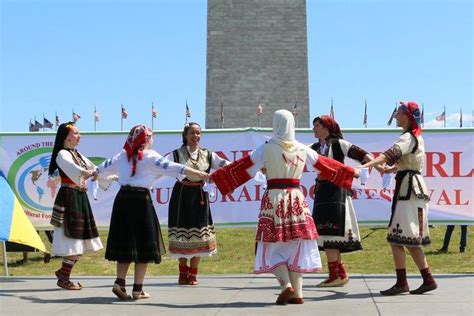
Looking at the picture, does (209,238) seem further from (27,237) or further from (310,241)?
(27,237)

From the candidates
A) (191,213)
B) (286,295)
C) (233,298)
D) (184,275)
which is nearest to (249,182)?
(191,213)

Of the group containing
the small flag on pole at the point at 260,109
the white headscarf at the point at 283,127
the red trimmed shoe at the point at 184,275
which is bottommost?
the red trimmed shoe at the point at 184,275

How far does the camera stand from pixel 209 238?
897 centimetres

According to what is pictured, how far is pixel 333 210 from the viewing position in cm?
Result: 835

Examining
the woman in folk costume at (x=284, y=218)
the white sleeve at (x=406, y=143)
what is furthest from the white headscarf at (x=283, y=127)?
the white sleeve at (x=406, y=143)

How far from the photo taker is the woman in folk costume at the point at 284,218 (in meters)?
6.98

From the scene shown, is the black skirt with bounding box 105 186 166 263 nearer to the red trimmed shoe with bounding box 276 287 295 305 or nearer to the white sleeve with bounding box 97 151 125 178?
the white sleeve with bounding box 97 151 125 178

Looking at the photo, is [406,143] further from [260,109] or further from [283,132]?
[260,109]

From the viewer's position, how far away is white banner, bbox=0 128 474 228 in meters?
10.4

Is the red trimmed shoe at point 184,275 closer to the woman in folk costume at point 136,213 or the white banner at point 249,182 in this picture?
the woman in folk costume at point 136,213

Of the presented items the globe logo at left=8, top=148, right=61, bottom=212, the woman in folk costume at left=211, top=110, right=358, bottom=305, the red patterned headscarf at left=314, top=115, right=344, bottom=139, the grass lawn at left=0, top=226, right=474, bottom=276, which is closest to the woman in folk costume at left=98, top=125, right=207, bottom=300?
the woman in folk costume at left=211, top=110, right=358, bottom=305

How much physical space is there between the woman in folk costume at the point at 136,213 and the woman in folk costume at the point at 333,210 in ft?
4.88

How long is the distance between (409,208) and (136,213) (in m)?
2.50

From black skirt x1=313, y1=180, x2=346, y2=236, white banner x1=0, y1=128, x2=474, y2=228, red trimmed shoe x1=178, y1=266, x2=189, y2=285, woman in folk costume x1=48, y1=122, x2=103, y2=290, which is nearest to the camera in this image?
black skirt x1=313, y1=180, x2=346, y2=236
